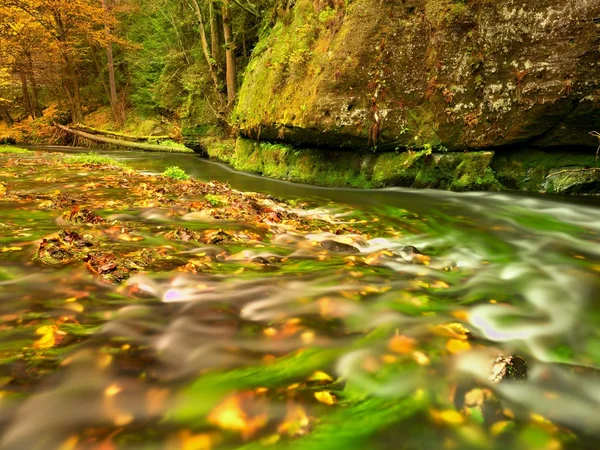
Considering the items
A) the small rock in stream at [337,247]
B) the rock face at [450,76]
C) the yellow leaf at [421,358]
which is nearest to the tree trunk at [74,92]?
the rock face at [450,76]

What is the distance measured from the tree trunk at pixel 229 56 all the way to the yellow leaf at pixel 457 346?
15433 millimetres

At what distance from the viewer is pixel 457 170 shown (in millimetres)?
8055

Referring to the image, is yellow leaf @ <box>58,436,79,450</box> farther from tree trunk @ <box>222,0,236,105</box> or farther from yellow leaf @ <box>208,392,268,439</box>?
tree trunk @ <box>222,0,236,105</box>

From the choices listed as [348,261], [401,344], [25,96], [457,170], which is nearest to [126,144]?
[25,96]

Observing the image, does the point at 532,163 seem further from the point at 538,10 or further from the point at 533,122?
the point at 538,10

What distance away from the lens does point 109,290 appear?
268 cm

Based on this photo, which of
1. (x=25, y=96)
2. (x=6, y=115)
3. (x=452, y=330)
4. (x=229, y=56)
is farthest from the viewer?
(x=6, y=115)

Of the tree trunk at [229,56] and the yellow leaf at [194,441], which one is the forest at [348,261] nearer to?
the yellow leaf at [194,441]

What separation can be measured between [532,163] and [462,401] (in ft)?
25.0

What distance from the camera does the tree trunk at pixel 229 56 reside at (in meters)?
15.5

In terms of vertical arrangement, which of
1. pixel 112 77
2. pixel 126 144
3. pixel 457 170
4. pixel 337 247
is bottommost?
pixel 126 144

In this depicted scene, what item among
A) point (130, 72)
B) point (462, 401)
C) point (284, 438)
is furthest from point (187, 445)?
point (130, 72)

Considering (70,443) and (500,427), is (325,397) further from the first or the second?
(70,443)

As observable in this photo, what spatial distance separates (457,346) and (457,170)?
6.65 meters
